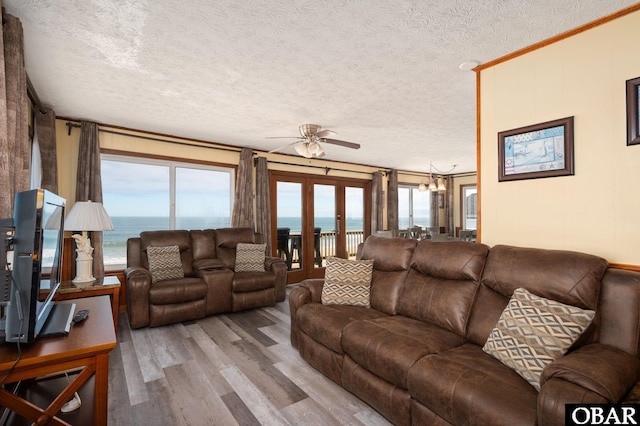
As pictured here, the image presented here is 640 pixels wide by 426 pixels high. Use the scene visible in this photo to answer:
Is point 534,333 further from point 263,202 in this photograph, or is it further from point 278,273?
point 263,202

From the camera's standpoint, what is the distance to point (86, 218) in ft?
10.4

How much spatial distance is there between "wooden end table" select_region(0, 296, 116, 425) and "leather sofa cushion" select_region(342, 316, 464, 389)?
4.65 ft

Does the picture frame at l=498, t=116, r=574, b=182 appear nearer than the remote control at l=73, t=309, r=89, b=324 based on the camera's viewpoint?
No

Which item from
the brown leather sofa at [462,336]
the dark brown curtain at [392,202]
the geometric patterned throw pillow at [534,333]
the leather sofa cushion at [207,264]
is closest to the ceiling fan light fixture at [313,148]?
the brown leather sofa at [462,336]

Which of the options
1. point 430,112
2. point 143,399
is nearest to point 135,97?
point 143,399

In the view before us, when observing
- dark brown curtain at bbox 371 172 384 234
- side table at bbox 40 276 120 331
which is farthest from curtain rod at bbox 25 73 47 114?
dark brown curtain at bbox 371 172 384 234

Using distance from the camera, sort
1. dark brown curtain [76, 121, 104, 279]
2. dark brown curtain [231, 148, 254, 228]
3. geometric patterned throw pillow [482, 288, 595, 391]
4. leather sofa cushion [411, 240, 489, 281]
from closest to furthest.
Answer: geometric patterned throw pillow [482, 288, 595, 391] < leather sofa cushion [411, 240, 489, 281] < dark brown curtain [76, 121, 104, 279] < dark brown curtain [231, 148, 254, 228]

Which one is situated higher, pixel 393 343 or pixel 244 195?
pixel 244 195

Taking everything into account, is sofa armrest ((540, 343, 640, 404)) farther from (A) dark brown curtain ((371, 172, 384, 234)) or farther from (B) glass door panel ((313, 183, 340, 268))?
(A) dark brown curtain ((371, 172, 384, 234))

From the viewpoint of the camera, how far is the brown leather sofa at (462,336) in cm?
133

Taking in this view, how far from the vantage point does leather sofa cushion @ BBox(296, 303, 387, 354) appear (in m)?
2.30

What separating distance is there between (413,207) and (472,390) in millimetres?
7145

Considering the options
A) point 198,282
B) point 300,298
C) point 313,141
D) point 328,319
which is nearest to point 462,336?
point 328,319

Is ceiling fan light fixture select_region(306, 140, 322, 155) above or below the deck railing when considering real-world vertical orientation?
above
